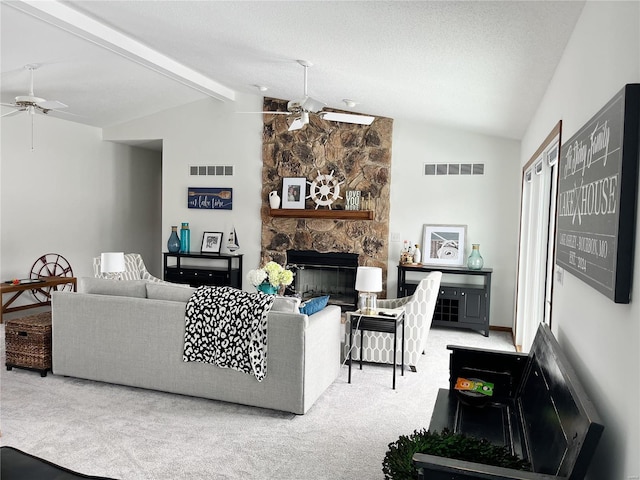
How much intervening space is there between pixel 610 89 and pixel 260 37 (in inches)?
136

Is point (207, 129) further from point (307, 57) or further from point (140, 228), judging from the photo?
point (307, 57)

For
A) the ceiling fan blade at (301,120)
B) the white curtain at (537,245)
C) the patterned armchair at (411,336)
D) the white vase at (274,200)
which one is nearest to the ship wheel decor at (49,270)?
the white vase at (274,200)

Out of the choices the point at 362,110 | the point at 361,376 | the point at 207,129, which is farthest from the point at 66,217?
the point at 361,376

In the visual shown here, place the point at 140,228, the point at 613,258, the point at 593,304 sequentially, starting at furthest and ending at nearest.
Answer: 1. the point at 140,228
2. the point at 593,304
3. the point at 613,258

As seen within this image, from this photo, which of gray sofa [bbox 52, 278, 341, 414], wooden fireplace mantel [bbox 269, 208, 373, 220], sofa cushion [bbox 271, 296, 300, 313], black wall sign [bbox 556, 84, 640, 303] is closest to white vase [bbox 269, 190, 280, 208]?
wooden fireplace mantel [bbox 269, 208, 373, 220]

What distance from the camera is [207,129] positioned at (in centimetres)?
798

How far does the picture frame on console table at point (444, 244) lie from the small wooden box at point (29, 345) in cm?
459

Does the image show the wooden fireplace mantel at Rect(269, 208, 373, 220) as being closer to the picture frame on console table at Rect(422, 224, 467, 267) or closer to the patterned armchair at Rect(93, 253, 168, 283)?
the picture frame on console table at Rect(422, 224, 467, 267)

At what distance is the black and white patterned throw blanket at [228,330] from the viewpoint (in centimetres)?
361

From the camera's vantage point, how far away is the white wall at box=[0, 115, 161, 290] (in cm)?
703

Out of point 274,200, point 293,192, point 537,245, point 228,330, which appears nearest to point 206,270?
point 274,200

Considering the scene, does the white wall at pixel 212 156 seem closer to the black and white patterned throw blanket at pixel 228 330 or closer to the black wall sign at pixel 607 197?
the black and white patterned throw blanket at pixel 228 330

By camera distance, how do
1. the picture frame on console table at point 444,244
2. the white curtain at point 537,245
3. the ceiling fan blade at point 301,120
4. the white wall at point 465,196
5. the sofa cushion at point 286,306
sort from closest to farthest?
the sofa cushion at point 286,306 < the white curtain at point 537,245 < the ceiling fan blade at point 301,120 < the white wall at point 465,196 < the picture frame on console table at point 444,244

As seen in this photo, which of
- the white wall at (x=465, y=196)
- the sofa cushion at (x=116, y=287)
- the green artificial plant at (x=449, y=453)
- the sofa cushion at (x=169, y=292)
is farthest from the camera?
the white wall at (x=465, y=196)
